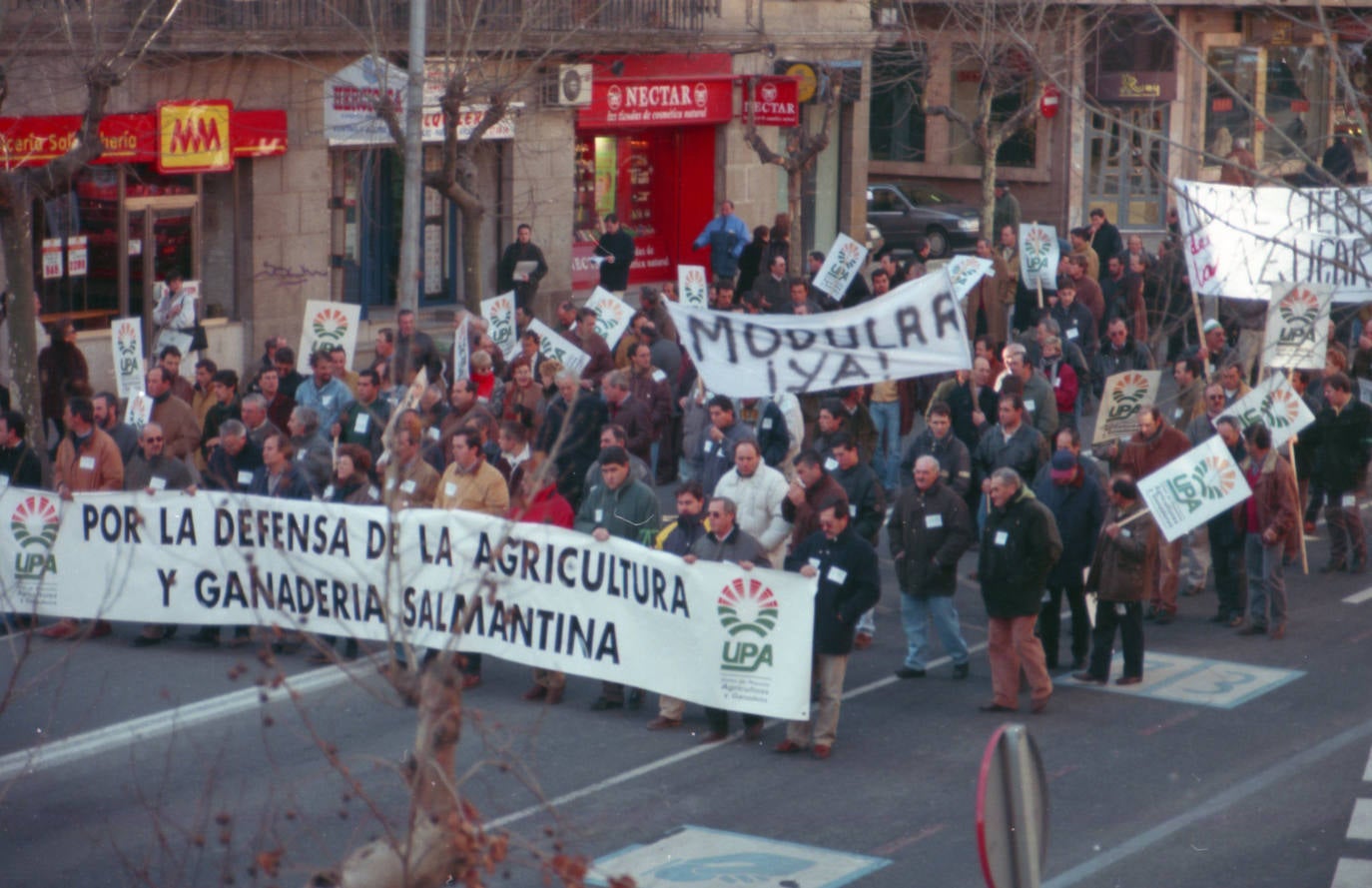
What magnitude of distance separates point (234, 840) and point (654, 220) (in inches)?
892

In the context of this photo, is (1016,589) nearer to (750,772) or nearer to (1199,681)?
(1199,681)

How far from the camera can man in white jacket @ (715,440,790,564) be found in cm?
1248

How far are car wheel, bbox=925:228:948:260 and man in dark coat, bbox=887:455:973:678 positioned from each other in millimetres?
25580

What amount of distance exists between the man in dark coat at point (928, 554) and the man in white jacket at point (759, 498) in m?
0.76

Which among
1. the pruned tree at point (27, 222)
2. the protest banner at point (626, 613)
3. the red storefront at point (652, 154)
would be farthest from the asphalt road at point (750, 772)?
the red storefront at point (652, 154)

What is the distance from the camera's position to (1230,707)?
12.0 meters

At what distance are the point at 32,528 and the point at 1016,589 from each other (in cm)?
672

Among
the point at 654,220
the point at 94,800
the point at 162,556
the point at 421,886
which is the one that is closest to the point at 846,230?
the point at 654,220

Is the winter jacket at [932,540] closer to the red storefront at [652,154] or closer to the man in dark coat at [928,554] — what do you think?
the man in dark coat at [928,554]

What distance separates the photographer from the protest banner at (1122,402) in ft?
51.7

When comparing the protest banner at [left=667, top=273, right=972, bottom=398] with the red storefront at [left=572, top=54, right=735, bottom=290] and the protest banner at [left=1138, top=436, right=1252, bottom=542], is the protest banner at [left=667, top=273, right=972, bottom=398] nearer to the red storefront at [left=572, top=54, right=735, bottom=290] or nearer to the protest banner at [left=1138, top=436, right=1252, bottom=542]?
the protest banner at [left=1138, top=436, right=1252, bottom=542]

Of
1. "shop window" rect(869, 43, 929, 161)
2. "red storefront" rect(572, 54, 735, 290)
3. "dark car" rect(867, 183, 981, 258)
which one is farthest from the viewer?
"shop window" rect(869, 43, 929, 161)

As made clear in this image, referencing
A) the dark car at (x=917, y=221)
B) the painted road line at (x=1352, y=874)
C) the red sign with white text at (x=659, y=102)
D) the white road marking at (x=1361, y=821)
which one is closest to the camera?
the painted road line at (x=1352, y=874)

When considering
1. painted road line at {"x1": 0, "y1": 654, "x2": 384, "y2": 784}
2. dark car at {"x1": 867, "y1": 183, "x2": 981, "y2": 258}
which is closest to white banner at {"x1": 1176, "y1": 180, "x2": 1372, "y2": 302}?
painted road line at {"x1": 0, "y1": 654, "x2": 384, "y2": 784}
